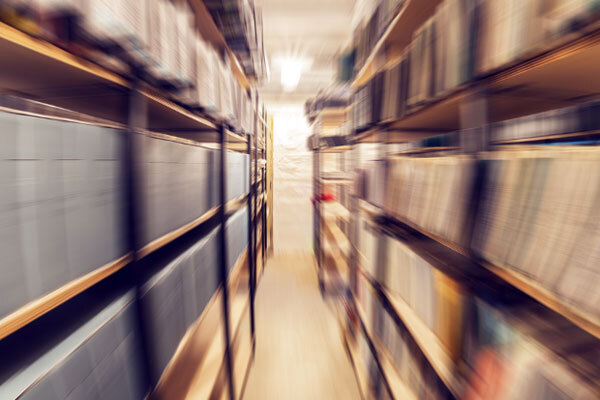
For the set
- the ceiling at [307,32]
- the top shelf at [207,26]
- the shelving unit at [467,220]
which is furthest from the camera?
the ceiling at [307,32]

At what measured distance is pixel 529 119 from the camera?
617mm

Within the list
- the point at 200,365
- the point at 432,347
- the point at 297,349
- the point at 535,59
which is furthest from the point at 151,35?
the point at 297,349

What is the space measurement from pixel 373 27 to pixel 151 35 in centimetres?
127

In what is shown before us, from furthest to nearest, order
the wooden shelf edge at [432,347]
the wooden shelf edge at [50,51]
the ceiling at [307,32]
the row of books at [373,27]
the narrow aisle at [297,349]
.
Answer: the ceiling at [307,32]
the narrow aisle at [297,349]
the row of books at [373,27]
the wooden shelf edge at [432,347]
the wooden shelf edge at [50,51]

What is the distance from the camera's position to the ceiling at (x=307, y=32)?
2.35 metres

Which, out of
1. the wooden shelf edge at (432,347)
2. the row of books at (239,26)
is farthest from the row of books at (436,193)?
the row of books at (239,26)

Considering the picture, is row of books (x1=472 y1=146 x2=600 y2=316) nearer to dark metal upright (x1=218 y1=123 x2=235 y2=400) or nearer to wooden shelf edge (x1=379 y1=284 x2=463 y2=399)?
wooden shelf edge (x1=379 y1=284 x2=463 y2=399)

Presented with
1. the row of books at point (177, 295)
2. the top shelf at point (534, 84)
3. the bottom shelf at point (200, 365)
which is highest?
the top shelf at point (534, 84)

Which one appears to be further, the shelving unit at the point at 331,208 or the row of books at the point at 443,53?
the shelving unit at the point at 331,208

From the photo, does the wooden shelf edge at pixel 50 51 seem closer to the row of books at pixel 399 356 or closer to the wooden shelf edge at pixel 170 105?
the wooden shelf edge at pixel 170 105

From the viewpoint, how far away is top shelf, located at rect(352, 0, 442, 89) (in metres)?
1.03

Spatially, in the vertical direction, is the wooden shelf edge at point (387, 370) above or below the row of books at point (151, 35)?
below

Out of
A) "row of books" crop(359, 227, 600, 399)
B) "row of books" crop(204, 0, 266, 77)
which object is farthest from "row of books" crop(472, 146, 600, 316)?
"row of books" crop(204, 0, 266, 77)

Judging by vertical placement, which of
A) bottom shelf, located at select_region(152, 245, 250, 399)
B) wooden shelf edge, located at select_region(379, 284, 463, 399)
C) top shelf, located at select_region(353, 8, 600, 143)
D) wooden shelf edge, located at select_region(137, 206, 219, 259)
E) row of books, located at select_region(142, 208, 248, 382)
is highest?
top shelf, located at select_region(353, 8, 600, 143)
